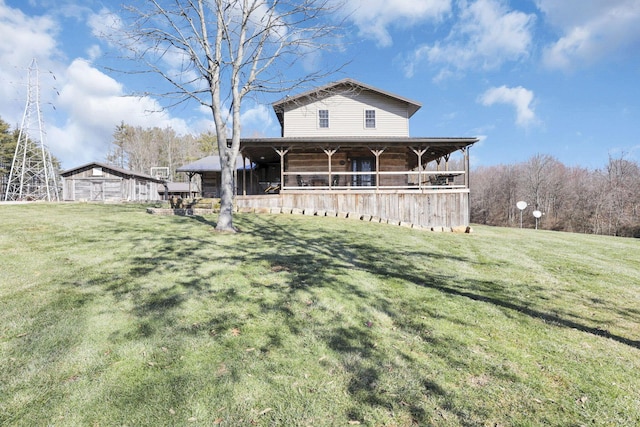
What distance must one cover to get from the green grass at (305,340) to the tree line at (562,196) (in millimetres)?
40451

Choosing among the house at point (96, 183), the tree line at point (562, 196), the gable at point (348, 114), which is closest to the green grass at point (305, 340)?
the gable at point (348, 114)

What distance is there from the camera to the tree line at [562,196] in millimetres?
36250

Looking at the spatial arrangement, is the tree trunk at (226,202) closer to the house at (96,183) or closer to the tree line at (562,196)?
the house at (96,183)

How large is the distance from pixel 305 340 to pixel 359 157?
16.6m

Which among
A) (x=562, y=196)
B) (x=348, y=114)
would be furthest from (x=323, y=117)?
(x=562, y=196)

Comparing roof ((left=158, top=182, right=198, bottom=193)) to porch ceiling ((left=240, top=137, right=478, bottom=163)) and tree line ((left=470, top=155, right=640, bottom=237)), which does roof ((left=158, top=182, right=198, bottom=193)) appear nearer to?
porch ceiling ((left=240, top=137, right=478, bottom=163))

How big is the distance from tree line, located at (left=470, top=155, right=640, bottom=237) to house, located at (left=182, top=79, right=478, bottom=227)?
30853 millimetres

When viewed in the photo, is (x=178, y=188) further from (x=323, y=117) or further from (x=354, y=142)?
(x=354, y=142)

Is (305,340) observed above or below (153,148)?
below

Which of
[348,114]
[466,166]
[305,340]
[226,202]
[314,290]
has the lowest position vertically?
[305,340]

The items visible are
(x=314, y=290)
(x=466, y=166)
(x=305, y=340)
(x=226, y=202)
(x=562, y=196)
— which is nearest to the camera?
(x=305, y=340)

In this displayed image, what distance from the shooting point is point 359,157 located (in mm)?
19234

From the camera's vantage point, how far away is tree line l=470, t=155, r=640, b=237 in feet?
119

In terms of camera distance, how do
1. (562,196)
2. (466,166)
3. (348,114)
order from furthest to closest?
(562,196) < (348,114) < (466,166)
